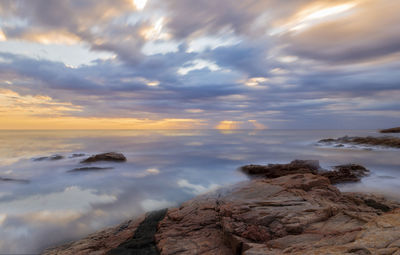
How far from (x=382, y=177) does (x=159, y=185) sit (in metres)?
14.3

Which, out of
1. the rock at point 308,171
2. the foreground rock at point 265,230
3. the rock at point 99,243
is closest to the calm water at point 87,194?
the rock at point 308,171

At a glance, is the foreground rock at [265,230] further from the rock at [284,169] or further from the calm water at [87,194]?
the rock at [284,169]

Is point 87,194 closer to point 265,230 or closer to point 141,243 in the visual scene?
point 141,243

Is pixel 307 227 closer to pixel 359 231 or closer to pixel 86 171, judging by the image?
pixel 359 231

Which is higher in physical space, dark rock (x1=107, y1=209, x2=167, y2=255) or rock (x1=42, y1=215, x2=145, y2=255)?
dark rock (x1=107, y1=209, x2=167, y2=255)

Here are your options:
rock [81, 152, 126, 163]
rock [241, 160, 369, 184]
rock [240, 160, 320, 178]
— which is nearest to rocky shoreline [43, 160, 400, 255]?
rock [241, 160, 369, 184]

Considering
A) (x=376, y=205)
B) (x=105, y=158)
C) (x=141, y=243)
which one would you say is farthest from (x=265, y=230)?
(x=105, y=158)

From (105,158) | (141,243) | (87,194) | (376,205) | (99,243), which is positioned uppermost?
(376,205)

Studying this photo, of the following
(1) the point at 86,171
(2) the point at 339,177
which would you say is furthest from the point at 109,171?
(2) the point at 339,177

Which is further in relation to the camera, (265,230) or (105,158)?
(105,158)

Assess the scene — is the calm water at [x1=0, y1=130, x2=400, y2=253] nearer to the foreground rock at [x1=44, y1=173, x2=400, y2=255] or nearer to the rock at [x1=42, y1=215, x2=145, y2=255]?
the rock at [x1=42, y1=215, x2=145, y2=255]

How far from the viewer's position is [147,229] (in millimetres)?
6414

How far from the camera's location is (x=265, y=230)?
482 centimetres

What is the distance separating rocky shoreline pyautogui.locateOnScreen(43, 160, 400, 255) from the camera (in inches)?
143
